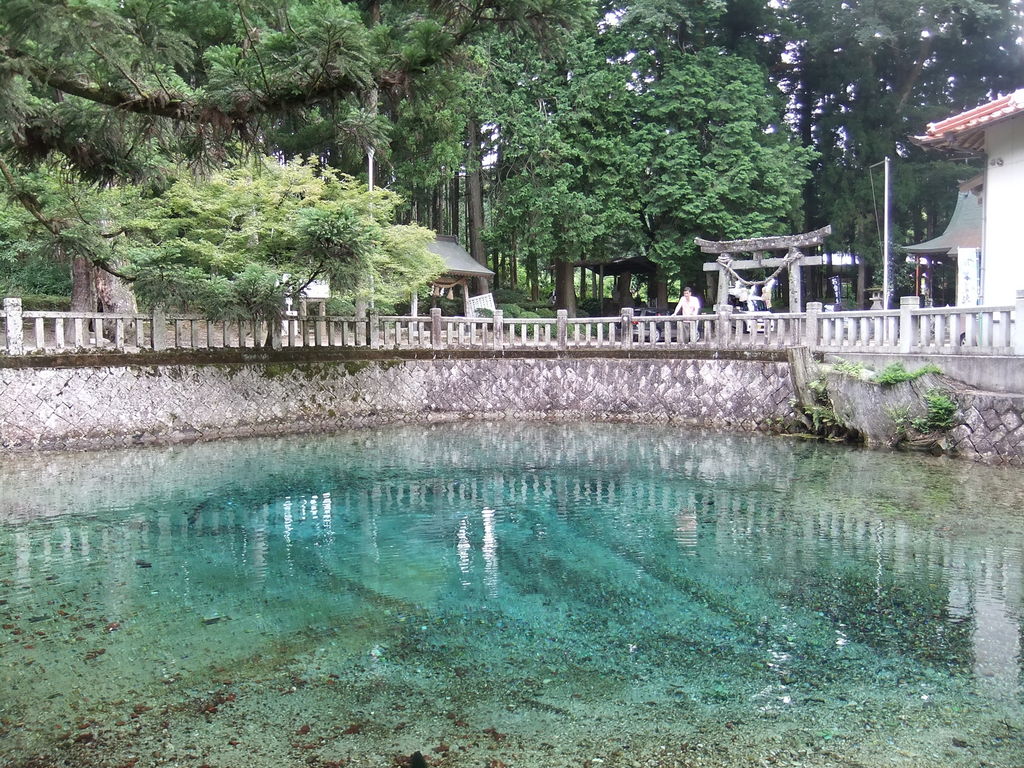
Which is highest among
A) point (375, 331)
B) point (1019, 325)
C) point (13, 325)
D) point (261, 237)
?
point (261, 237)

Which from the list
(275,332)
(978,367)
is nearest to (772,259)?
(978,367)

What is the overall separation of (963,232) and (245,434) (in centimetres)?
1786

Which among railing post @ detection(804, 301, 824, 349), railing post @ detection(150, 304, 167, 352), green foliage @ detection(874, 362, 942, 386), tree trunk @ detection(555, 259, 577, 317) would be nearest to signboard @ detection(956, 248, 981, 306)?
railing post @ detection(804, 301, 824, 349)

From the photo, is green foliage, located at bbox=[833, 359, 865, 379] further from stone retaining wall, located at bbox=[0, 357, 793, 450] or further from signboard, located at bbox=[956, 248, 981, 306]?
signboard, located at bbox=[956, 248, 981, 306]

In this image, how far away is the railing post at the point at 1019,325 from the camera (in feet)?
34.1

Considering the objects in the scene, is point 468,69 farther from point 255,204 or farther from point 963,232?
point 963,232

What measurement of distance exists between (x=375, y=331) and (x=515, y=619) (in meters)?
11.0

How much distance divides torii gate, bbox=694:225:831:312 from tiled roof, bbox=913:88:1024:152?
9.40ft

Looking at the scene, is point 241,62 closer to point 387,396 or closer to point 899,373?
point 899,373

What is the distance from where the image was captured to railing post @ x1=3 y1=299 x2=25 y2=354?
39.5ft

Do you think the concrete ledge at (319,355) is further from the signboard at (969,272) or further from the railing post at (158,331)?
the signboard at (969,272)

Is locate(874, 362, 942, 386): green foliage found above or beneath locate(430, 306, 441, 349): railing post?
beneath

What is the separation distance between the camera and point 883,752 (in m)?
3.78

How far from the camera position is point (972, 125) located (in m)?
12.2
